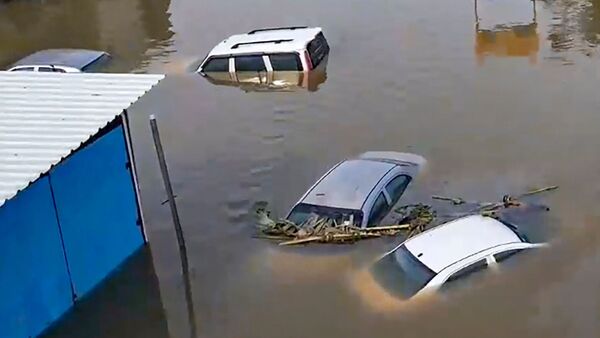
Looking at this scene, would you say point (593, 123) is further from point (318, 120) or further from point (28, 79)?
point (28, 79)

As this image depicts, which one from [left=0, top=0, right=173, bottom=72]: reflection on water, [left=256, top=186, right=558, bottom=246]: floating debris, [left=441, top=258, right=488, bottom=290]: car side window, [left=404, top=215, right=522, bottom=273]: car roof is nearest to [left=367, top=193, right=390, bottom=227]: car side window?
[left=256, top=186, right=558, bottom=246]: floating debris

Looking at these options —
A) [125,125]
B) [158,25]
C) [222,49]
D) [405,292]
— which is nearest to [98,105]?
[125,125]

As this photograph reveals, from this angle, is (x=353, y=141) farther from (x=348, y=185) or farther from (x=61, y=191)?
(x=61, y=191)

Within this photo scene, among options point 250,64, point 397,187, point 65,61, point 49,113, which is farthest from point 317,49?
point 49,113

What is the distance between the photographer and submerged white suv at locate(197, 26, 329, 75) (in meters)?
21.1

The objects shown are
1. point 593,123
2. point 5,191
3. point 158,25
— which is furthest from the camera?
point 158,25

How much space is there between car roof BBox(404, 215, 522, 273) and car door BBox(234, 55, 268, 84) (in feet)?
27.5

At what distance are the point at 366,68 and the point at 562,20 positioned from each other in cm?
523

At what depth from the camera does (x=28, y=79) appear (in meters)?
15.2

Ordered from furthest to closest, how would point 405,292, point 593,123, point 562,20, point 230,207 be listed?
point 562,20, point 593,123, point 230,207, point 405,292

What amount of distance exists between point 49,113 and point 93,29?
13658 mm

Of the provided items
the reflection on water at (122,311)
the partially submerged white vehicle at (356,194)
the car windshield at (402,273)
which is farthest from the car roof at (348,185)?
the reflection on water at (122,311)

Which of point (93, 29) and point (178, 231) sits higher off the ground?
point (93, 29)

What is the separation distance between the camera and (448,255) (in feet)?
42.9
